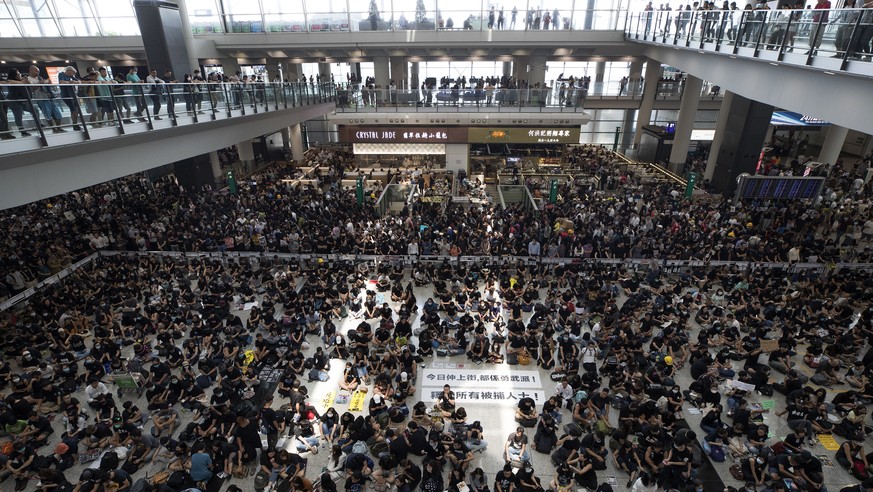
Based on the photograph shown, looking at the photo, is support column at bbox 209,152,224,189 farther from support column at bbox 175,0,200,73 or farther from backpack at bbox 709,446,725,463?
backpack at bbox 709,446,725,463

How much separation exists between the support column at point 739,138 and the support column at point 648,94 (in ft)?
20.4

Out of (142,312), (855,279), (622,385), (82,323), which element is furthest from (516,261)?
A: (82,323)

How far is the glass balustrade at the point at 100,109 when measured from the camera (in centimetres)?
780

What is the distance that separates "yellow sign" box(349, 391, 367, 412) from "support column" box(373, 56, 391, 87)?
21.6m

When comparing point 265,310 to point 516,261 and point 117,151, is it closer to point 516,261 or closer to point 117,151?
point 117,151

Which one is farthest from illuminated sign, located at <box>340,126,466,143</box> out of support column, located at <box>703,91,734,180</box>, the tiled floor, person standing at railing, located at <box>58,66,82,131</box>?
person standing at railing, located at <box>58,66,82,131</box>

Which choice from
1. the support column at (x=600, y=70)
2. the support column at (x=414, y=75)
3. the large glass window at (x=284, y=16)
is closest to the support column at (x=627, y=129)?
the support column at (x=600, y=70)

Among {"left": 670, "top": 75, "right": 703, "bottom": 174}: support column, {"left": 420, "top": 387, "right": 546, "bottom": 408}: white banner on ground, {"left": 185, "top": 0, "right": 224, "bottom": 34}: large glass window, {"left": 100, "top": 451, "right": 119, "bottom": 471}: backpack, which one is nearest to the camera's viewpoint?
{"left": 100, "top": 451, "right": 119, "bottom": 471}: backpack

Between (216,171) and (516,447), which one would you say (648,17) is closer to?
(516,447)

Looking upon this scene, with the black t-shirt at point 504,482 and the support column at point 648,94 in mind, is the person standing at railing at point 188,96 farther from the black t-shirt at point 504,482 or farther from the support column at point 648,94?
the support column at point 648,94

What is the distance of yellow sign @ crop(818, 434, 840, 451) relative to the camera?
25.5 ft

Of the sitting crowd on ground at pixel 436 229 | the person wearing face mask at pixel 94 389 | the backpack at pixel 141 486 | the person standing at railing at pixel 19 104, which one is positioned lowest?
the backpack at pixel 141 486

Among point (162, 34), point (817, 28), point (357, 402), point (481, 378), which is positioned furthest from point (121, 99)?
point (817, 28)

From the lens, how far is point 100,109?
376 inches
